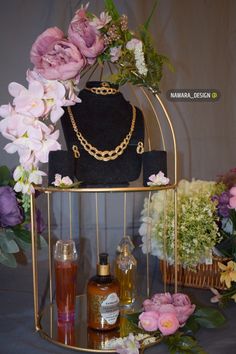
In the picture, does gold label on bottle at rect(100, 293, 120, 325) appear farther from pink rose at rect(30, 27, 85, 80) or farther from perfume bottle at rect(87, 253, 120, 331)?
pink rose at rect(30, 27, 85, 80)

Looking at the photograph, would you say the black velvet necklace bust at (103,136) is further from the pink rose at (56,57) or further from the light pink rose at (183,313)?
the light pink rose at (183,313)

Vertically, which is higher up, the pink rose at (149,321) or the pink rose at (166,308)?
the pink rose at (166,308)

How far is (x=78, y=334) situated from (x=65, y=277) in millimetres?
103

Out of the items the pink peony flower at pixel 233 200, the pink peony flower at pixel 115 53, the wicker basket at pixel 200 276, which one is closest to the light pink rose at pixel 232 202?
the pink peony flower at pixel 233 200

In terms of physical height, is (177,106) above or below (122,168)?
above

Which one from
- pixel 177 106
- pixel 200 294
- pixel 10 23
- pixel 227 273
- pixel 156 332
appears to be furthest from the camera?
pixel 177 106

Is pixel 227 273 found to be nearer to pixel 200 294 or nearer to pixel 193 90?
pixel 200 294

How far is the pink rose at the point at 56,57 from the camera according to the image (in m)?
0.63

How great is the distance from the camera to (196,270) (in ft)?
2.98

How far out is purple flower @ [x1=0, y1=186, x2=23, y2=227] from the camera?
2.41ft

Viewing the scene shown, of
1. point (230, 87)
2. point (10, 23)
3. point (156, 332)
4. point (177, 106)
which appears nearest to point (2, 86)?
point (10, 23)

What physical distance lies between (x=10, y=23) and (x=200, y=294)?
2.92 feet

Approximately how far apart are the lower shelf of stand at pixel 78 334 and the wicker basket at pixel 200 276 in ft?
0.72

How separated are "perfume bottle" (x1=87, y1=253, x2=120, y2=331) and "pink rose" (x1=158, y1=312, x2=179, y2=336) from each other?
0.31ft
